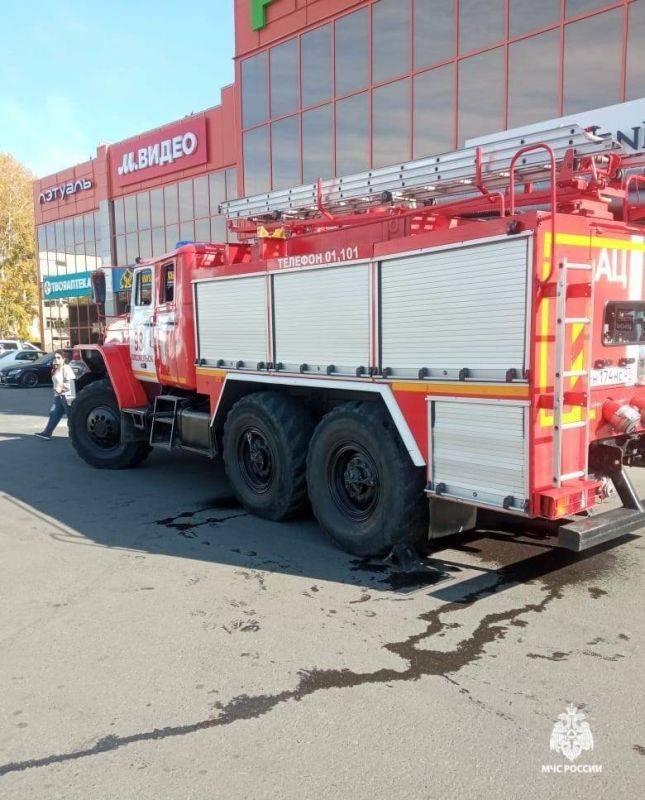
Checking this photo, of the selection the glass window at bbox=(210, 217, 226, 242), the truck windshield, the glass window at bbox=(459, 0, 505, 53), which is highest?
the glass window at bbox=(459, 0, 505, 53)

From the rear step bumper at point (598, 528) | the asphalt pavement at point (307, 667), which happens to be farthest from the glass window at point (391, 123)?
the rear step bumper at point (598, 528)

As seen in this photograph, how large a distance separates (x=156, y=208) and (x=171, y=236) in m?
1.61

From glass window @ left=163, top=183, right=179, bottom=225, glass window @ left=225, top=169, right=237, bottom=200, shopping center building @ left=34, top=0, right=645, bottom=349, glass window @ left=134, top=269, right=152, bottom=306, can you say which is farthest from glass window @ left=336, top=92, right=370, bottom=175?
glass window @ left=163, top=183, right=179, bottom=225

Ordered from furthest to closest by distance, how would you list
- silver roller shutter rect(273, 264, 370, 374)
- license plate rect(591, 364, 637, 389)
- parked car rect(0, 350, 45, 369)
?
parked car rect(0, 350, 45, 369), silver roller shutter rect(273, 264, 370, 374), license plate rect(591, 364, 637, 389)

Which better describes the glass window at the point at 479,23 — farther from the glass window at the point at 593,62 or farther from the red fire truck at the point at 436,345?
the red fire truck at the point at 436,345

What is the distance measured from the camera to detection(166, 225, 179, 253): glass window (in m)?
26.1

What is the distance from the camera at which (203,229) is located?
969 inches

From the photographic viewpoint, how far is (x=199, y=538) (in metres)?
6.18

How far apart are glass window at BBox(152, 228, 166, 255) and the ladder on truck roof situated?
821 inches

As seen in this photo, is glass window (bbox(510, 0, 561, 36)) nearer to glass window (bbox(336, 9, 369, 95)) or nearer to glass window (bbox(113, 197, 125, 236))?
glass window (bbox(336, 9, 369, 95))

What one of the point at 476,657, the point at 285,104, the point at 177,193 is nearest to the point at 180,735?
the point at 476,657

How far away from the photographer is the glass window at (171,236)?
26062 mm

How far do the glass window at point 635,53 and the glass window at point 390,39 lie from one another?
502cm

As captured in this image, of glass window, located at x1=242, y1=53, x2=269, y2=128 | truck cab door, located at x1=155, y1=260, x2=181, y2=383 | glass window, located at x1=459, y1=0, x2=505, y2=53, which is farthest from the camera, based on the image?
glass window, located at x1=242, y1=53, x2=269, y2=128
